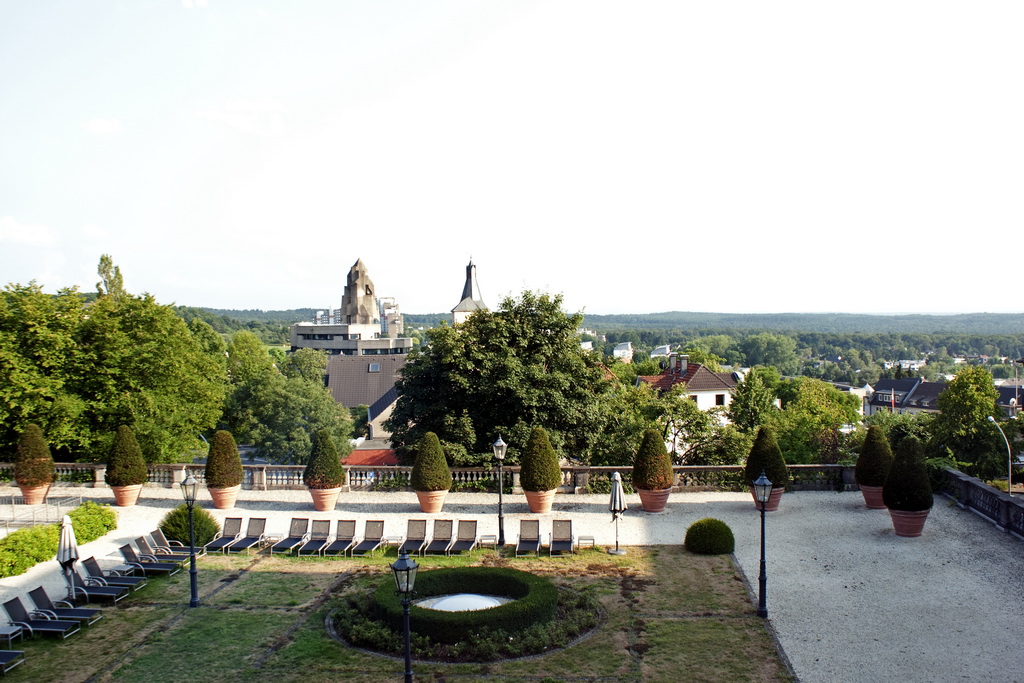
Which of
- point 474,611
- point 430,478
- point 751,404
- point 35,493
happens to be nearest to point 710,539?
point 474,611

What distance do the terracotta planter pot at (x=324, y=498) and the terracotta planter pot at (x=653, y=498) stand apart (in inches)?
351

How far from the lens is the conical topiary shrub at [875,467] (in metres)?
21.8

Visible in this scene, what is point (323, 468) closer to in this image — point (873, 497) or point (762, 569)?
point (762, 569)

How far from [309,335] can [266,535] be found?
130m

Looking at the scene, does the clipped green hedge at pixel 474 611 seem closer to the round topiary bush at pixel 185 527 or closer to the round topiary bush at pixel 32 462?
the round topiary bush at pixel 185 527

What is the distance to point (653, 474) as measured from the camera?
2208cm

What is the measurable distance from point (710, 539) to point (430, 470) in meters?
8.00

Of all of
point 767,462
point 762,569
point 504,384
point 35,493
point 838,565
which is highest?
point 504,384

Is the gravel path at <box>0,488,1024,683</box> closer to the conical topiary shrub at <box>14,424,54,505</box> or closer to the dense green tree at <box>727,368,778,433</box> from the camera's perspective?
the conical topiary shrub at <box>14,424,54,505</box>

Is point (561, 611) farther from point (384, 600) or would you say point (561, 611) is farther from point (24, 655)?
point (24, 655)

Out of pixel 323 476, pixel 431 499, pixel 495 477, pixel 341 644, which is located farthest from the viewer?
pixel 495 477

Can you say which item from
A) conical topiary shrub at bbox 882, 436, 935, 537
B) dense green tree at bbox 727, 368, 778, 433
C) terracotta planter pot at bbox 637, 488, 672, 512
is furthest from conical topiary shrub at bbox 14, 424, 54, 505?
dense green tree at bbox 727, 368, 778, 433

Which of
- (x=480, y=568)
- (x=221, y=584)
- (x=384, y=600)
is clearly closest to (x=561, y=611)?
(x=480, y=568)

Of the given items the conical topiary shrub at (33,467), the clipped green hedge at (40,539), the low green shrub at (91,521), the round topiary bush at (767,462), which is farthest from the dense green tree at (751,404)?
the conical topiary shrub at (33,467)
